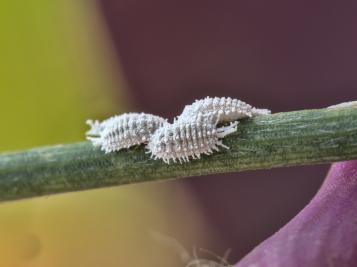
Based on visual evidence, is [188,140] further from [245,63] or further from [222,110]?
[245,63]

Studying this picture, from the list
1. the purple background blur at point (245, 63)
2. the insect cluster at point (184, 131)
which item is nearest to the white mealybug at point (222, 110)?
the insect cluster at point (184, 131)

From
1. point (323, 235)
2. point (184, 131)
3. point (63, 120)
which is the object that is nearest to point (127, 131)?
point (184, 131)

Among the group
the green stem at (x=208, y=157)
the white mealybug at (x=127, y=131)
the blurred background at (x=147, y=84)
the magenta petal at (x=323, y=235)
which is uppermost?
the blurred background at (x=147, y=84)

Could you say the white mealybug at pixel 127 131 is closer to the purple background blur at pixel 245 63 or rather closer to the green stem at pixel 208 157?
the green stem at pixel 208 157

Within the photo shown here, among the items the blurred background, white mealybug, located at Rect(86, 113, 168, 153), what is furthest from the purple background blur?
white mealybug, located at Rect(86, 113, 168, 153)

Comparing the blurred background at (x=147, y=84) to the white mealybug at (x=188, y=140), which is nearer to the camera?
the white mealybug at (x=188, y=140)

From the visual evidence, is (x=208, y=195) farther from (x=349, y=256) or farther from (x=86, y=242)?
(x=349, y=256)

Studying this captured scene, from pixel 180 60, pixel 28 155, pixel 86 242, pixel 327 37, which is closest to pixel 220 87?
pixel 180 60

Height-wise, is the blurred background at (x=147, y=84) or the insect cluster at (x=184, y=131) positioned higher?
the blurred background at (x=147, y=84)
